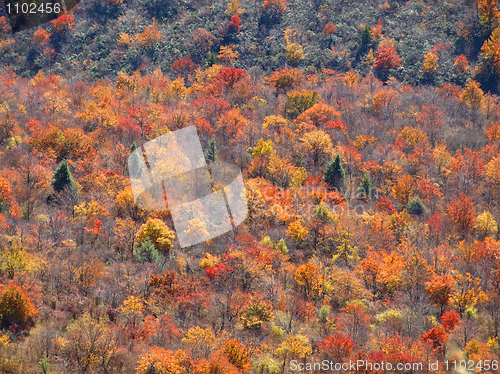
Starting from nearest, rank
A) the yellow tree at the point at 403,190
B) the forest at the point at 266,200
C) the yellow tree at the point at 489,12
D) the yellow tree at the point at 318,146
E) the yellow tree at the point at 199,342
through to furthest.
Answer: the yellow tree at the point at 199,342
the forest at the point at 266,200
the yellow tree at the point at 403,190
the yellow tree at the point at 318,146
the yellow tree at the point at 489,12

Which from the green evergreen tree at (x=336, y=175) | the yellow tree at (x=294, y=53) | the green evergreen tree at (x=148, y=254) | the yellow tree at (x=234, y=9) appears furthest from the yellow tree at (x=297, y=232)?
the yellow tree at (x=234, y=9)

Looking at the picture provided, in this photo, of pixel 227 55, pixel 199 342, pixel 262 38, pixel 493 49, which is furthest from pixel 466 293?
pixel 262 38

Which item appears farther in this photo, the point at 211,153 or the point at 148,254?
the point at 211,153

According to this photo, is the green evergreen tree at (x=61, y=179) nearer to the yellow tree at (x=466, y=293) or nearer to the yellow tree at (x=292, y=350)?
the yellow tree at (x=292, y=350)

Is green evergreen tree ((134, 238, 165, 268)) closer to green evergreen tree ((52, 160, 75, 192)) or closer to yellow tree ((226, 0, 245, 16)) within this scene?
green evergreen tree ((52, 160, 75, 192))

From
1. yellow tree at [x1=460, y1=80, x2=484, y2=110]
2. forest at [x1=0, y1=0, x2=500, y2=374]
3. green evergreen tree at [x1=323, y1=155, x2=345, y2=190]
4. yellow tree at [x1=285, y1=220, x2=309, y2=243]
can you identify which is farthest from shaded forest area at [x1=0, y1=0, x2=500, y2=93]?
yellow tree at [x1=285, y1=220, x2=309, y2=243]

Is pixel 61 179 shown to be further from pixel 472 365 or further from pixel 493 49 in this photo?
pixel 493 49

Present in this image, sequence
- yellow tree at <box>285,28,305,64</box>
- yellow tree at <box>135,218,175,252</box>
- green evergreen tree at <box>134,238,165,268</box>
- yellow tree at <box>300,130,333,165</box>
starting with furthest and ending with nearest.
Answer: yellow tree at <box>285,28,305,64</box>
yellow tree at <box>300,130,333,165</box>
yellow tree at <box>135,218,175,252</box>
green evergreen tree at <box>134,238,165,268</box>
